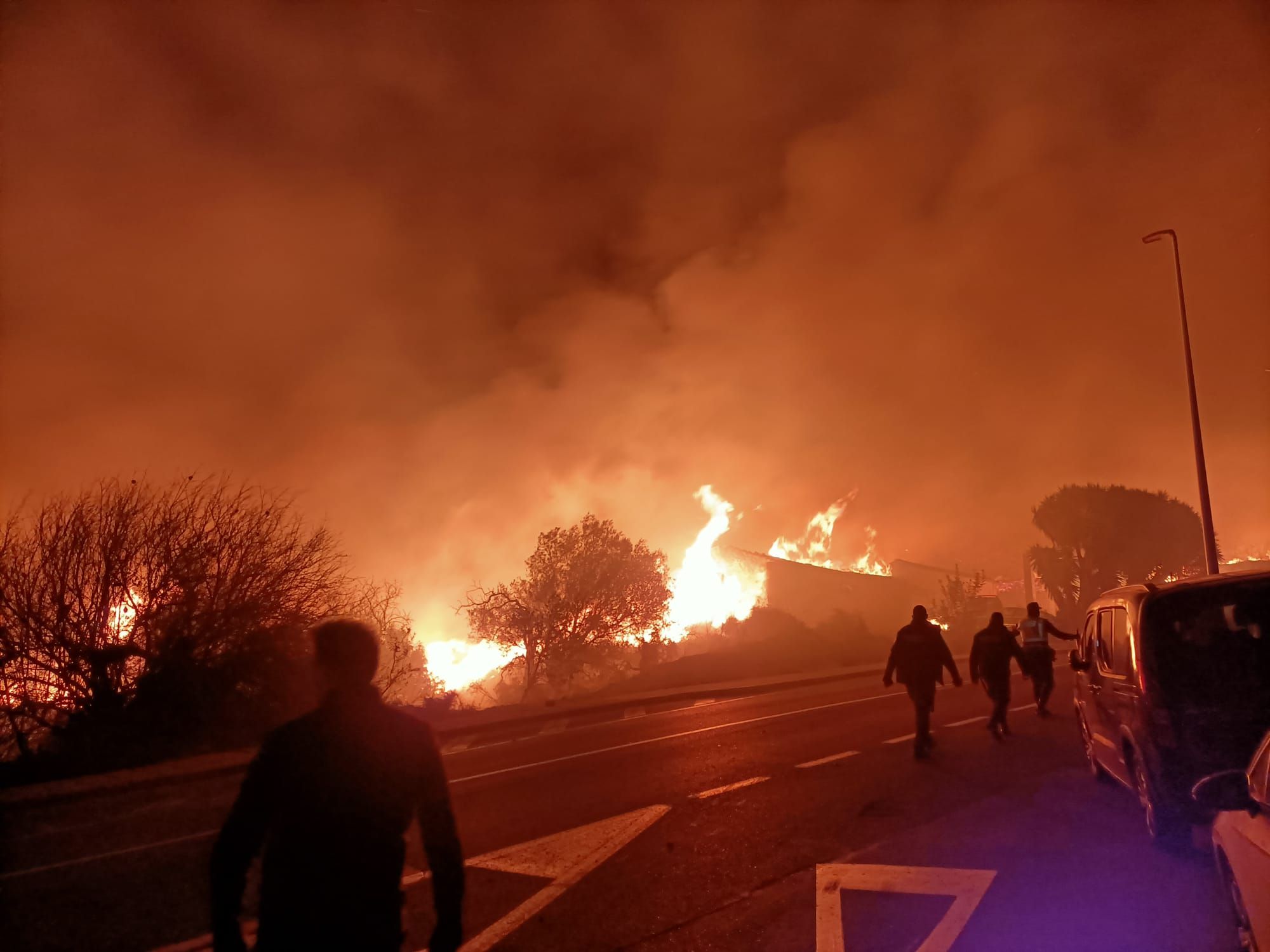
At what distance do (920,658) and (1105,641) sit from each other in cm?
328

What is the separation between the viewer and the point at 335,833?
266 cm

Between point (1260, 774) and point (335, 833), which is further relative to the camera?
point (1260, 774)

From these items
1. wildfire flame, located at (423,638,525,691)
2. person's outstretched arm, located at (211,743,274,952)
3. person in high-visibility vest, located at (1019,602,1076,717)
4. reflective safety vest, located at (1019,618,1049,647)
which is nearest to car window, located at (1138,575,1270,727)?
person's outstretched arm, located at (211,743,274,952)

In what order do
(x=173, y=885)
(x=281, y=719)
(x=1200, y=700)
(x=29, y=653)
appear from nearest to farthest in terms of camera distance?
(x=1200, y=700)
(x=173, y=885)
(x=29, y=653)
(x=281, y=719)

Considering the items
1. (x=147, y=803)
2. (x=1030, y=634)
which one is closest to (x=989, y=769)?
(x=1030, y=634)

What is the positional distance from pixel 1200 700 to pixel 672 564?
5510 centimetres

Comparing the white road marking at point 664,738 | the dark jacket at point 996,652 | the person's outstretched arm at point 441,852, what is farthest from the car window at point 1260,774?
the white road marking at point 664,738

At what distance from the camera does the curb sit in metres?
13.6

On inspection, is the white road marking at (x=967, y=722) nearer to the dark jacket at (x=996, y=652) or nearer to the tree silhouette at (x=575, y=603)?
the dark jacket at (x=996, y=652)

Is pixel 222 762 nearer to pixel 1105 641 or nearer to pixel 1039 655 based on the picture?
pixel 1039 655

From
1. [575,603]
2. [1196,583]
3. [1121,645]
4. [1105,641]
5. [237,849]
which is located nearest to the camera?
[237,849]

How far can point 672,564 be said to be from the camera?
60.8 m

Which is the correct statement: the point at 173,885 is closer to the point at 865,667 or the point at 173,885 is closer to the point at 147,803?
the point at 147,803

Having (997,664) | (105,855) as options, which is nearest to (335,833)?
(105,855)
